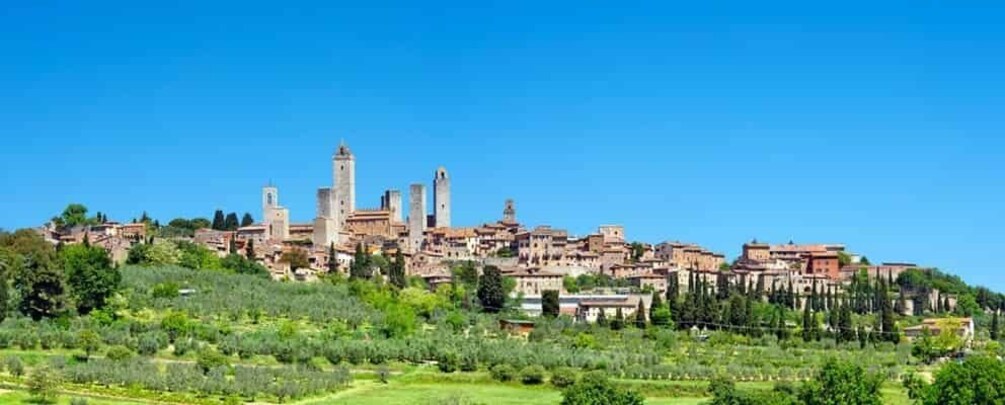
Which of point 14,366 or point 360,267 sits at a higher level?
point 360,267

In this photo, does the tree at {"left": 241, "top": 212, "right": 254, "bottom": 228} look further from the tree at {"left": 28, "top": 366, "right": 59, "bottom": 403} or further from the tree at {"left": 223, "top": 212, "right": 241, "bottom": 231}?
the tree at {"left": 28, "top": 366, "right": 59, "bottom": 403}

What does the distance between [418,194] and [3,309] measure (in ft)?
151

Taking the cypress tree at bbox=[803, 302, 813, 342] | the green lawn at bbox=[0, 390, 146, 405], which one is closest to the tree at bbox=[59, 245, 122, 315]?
the green lawn at bbox=[0, 390, 146, 405]

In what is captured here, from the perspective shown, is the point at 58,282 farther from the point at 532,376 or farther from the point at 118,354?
the point at 532,376

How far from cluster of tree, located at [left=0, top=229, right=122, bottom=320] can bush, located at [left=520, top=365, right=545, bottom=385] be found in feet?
47.6

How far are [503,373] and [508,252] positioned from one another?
42.0 m

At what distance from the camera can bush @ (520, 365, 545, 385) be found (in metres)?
42.2

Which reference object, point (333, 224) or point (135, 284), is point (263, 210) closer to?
point (333, 224)

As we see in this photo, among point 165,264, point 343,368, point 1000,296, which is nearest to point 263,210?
point 165,264

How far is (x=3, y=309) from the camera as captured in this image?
4553cm

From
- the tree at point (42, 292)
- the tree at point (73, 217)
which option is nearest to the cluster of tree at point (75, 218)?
the tree at point (73, 217)

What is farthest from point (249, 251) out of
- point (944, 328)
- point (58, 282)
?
point (944, 328)

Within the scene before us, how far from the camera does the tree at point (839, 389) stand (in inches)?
1380

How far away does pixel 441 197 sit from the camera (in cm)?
9394
